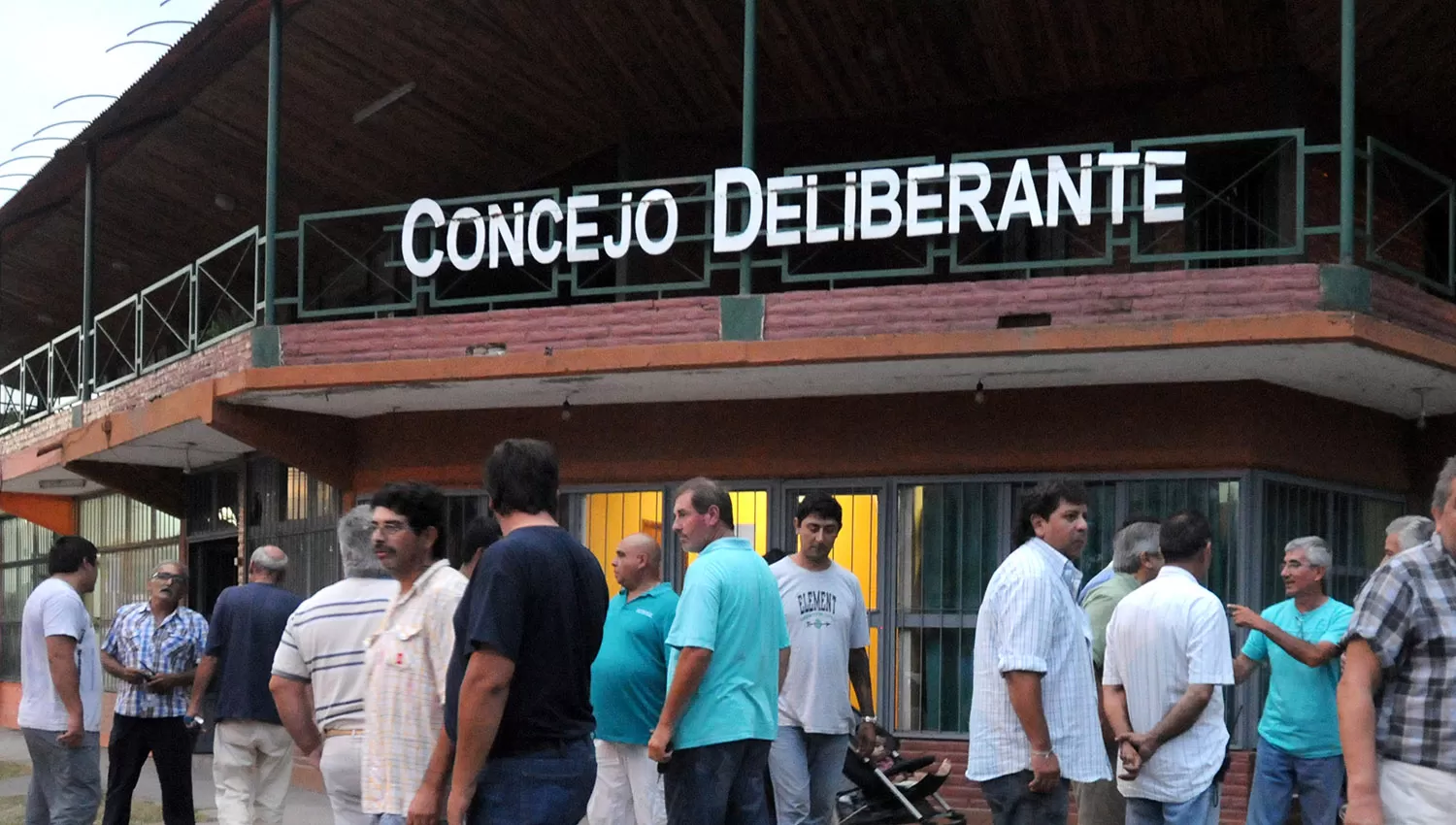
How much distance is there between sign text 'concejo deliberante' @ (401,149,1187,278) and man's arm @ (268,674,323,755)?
584 centimetres

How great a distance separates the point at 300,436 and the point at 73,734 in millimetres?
5471

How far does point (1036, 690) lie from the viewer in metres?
6.07

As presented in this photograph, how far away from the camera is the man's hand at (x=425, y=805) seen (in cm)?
514

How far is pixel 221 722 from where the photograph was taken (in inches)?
333

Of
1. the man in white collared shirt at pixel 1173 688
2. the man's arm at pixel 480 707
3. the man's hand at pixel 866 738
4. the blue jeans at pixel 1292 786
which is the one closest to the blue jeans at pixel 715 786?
the man in white collared shirt at pixel 1173 688

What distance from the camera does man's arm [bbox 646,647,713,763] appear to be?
256 inches

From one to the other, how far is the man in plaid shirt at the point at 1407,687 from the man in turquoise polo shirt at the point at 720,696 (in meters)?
2.71

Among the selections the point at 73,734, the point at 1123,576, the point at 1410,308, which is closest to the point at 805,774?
the point at 1123,576

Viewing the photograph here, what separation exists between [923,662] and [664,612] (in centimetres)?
537

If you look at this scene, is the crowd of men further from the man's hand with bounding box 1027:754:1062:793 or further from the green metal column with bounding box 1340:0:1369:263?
the green metal column with bounding box 1340:0:1369:263

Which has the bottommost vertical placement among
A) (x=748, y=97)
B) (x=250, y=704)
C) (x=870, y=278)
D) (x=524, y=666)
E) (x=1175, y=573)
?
(x=250, y=704)

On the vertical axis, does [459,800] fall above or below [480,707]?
below

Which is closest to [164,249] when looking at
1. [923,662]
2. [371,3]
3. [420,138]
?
[420,138]

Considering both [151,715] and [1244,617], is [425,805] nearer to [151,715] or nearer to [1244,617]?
[1244,617]
